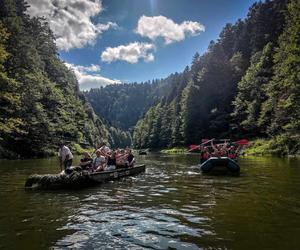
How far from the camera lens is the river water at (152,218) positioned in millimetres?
7727

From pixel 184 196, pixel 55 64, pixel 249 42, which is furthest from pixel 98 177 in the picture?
pixel 249 42

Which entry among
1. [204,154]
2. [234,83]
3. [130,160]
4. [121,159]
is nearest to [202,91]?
[234,83]

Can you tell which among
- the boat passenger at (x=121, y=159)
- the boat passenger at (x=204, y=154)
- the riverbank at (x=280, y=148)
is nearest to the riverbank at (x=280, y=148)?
the riverbank at (x=280, y=148)

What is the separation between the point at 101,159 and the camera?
65.3 ft

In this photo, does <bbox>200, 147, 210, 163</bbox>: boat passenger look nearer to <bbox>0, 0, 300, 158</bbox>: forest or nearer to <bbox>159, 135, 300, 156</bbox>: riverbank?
<bbox>0, 0, 300, 158</bbox>: forest

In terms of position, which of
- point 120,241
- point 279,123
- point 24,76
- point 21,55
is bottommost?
point 120,241

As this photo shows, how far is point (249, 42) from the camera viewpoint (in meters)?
86.6

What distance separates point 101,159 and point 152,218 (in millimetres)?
10200

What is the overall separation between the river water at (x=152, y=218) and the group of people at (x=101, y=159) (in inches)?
100

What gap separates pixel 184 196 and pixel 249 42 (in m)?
79.2

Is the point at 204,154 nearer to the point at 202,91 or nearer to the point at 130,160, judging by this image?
the point at 130,160

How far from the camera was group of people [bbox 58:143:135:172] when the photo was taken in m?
18.0

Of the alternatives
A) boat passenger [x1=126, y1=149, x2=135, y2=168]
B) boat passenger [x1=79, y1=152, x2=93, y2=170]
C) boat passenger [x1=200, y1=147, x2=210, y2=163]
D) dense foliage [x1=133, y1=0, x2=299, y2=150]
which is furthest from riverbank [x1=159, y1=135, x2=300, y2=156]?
boat passenger [x1=79, y1=152, x2=93, y2=170]

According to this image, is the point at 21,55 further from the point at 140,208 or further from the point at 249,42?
the point at 249,42
